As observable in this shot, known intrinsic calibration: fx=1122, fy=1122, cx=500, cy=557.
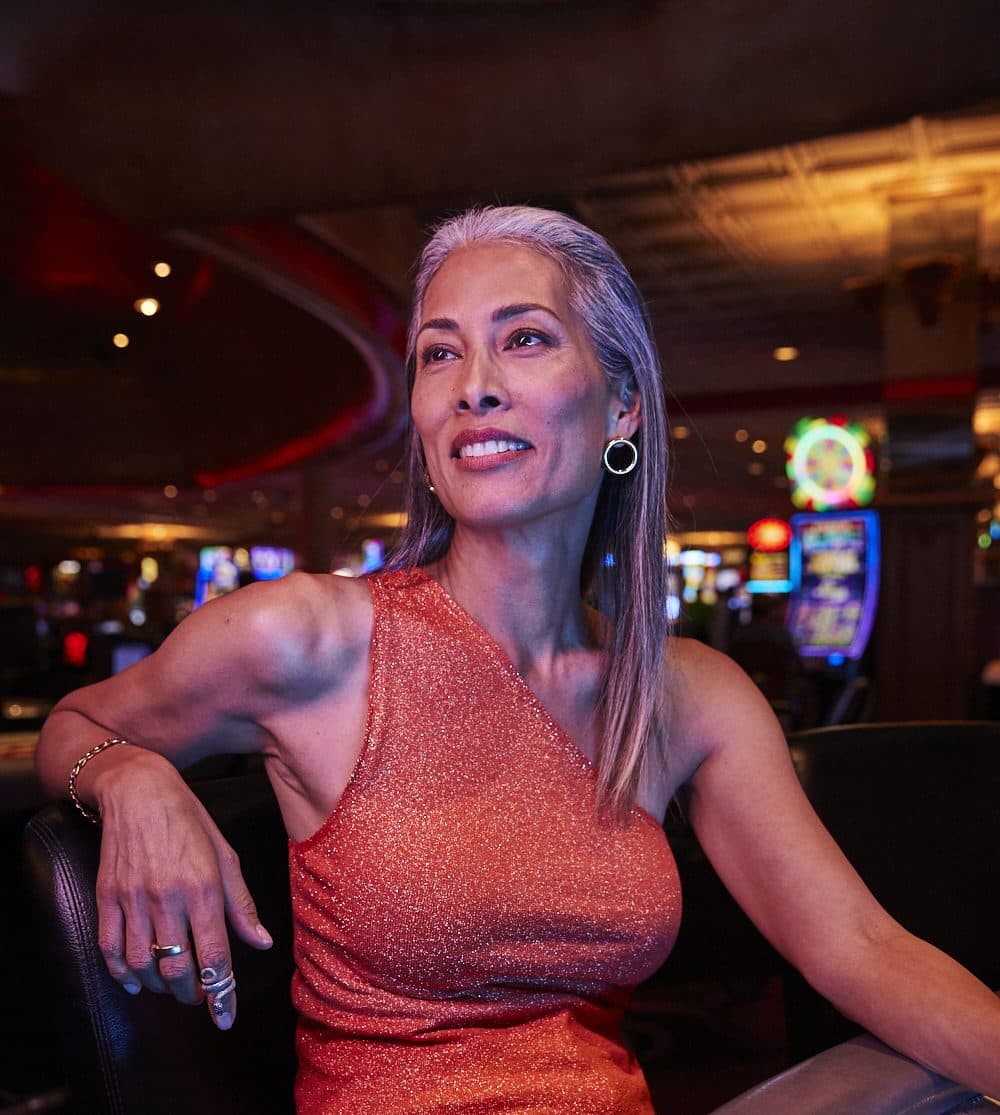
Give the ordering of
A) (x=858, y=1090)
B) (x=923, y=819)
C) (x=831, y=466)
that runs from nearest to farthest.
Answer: (x=858, y=1090) < (x=923, y=819) < (x=831, y=466)

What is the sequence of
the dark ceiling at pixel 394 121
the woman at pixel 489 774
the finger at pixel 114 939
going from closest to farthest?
the finger at pixel 114 939 → the woman at pixel 489 774 → the dark ceiling at pixel 394 121

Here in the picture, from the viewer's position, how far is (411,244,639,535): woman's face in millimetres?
1079

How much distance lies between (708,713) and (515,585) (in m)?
0.24

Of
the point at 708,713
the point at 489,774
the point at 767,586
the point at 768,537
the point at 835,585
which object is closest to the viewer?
the point at 489,774

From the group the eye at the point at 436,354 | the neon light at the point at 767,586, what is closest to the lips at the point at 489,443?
the eye at the point at 436,354

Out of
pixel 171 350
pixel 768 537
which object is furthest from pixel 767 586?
pixel 171 350

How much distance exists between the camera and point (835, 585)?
715 centimetres

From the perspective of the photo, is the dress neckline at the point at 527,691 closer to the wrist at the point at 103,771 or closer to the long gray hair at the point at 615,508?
the long gray hair at the point at 615,508

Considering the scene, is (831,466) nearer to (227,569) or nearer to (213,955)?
(213,955)

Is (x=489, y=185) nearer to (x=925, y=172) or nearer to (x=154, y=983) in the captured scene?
(x=925, y=172)

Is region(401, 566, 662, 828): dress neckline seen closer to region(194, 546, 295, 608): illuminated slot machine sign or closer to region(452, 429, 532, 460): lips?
region(452, 429, 532, 460): lips

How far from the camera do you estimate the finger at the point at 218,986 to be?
776mm

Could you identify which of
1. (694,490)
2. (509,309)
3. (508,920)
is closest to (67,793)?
(508,920)

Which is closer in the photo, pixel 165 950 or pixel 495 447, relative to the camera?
pixel 165 950
